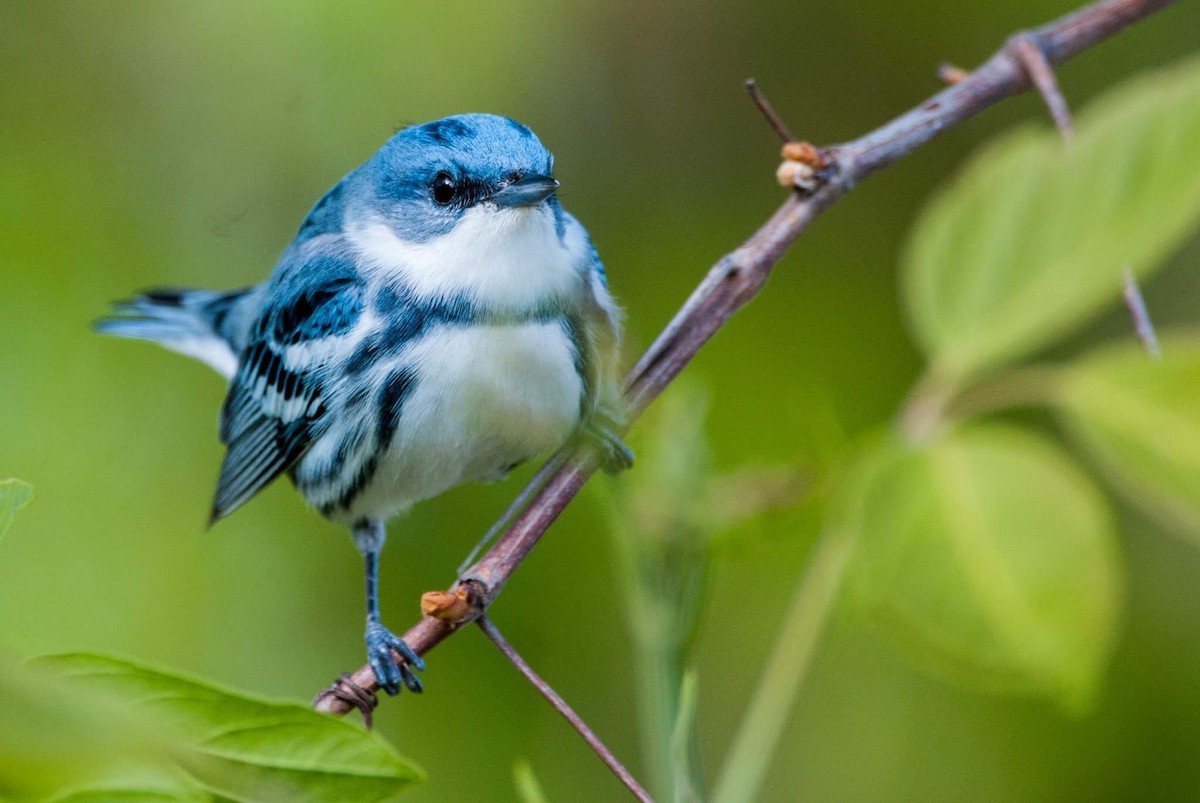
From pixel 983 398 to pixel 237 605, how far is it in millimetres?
1142

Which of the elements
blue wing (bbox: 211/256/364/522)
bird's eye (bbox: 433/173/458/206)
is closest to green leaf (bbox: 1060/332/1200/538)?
bird's eye (bbox: 433/173/458/206)

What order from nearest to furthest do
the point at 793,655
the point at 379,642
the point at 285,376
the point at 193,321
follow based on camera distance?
the point at 793,655 < the point at 379,642 < the point at 285,376 < the point at 193,321

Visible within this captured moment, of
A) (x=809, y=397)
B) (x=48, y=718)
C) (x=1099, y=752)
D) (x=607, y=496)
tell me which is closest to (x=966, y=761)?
(x=1099, y=752)

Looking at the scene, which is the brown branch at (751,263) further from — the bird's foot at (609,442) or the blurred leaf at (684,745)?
the blurred leaf at (684,745)

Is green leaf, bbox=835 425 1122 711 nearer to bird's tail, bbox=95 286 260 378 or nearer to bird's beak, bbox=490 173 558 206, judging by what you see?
bird's beak, bbox=490 173 558 206

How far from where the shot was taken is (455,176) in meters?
1.14

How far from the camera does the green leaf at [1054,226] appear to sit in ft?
2.26

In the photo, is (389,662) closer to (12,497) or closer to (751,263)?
(751,263)

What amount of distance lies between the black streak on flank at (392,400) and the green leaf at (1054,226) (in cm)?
52

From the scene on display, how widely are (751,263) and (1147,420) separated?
45 centimetres

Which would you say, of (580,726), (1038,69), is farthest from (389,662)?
(1038,69)

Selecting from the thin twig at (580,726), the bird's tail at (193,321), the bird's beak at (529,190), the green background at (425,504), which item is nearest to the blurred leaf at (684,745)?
the thin twig at (580,726)

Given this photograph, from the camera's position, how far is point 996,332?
775mm

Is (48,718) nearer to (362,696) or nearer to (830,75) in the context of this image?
A: (362,696)
